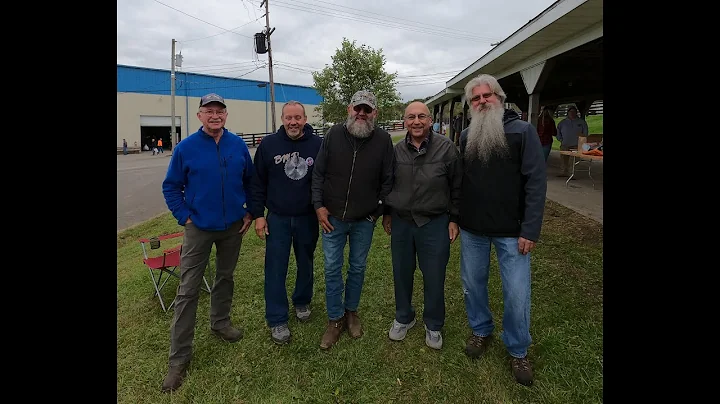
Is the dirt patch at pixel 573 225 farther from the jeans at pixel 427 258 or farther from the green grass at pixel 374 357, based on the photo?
the jeans at pixel 427 258

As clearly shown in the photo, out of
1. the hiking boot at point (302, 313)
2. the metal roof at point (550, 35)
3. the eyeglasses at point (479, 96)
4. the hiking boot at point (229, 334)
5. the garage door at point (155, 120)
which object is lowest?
the hiking boot at point (229, 334)

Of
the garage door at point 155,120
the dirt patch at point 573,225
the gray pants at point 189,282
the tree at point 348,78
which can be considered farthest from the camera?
the garage door at point 155,120

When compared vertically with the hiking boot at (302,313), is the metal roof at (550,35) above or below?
above

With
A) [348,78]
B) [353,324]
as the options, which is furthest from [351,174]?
[348,78]

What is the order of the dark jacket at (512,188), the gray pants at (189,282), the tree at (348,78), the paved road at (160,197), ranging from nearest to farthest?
the dark jacket at (512,188) → the gray pants at (189,282) → the paved road at (160,197) → the tree at (348,78)

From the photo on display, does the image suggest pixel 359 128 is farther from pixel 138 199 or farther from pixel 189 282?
pixel 138 199

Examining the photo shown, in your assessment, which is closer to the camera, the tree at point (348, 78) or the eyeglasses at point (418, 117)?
the eyeglasses at point (418, 117)

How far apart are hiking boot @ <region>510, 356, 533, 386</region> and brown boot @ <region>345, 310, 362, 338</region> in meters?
1.17

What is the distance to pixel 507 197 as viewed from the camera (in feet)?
7.41

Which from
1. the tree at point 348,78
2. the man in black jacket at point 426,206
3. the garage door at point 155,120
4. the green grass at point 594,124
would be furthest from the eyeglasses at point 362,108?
the garage door at point 155,120

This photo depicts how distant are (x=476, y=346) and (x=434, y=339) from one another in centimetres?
31

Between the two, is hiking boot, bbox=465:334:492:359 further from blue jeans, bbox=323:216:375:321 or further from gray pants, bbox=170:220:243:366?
gray pants, bbox=170:220:243:366

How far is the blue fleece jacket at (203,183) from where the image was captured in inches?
96.7

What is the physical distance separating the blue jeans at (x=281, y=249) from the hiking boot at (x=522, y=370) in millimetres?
1703
